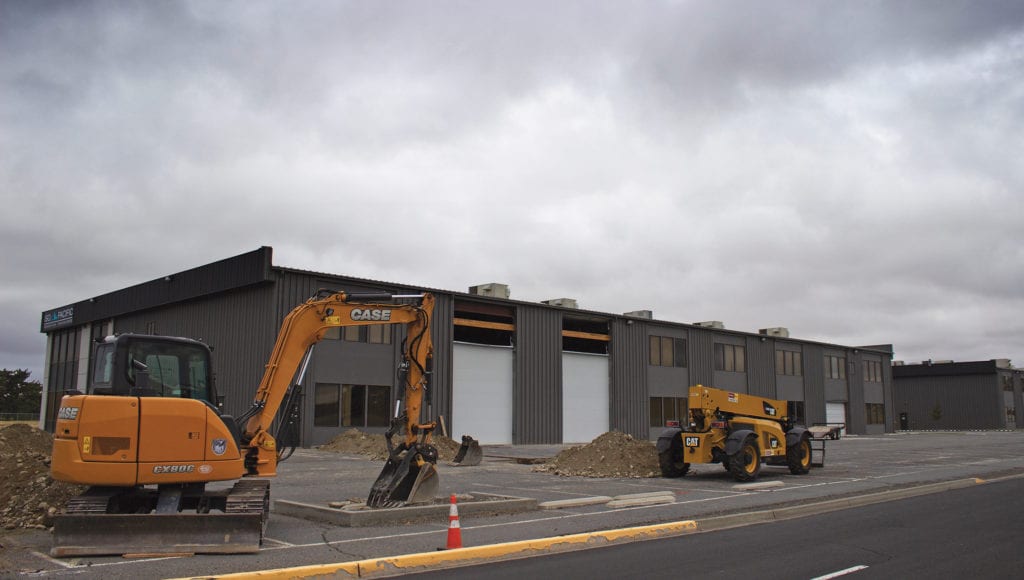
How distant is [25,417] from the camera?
7131 cm

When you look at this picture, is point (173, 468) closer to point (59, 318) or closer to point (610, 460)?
point (610, 460)

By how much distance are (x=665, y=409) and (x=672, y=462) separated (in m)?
28.2

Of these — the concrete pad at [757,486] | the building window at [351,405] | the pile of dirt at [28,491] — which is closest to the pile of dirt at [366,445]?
the building window at [351,405]

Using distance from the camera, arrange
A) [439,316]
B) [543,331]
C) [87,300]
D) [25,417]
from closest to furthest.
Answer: [439,316]
[543,331]
[87,300]
[25,417]

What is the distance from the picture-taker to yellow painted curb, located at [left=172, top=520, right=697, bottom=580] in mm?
8719

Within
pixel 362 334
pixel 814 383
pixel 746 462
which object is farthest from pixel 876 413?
pixel 746 462

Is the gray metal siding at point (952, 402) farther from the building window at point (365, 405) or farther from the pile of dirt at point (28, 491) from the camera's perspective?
the pile of dirt at point (28, 491)

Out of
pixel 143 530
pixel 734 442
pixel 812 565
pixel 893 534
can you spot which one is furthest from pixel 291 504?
pixel 734 442

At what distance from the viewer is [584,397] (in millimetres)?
44531

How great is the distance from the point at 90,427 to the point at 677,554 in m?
7.53

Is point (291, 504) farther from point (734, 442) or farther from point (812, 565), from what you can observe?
point (734, 442)

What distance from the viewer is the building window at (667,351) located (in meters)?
A: 49.2

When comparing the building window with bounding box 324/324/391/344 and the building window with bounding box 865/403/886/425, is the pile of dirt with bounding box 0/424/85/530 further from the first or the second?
the building window with bounding box 865/403/886/425

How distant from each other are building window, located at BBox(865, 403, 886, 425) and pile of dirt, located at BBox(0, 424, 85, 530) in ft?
220
